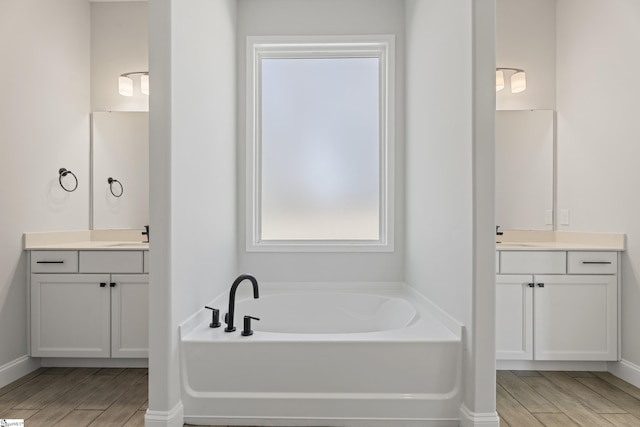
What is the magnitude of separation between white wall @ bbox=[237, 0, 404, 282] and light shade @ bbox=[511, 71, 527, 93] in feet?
3.02

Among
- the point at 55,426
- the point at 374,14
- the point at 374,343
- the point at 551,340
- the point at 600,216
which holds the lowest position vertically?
the point at 55,426

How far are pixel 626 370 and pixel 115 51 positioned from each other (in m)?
4.52

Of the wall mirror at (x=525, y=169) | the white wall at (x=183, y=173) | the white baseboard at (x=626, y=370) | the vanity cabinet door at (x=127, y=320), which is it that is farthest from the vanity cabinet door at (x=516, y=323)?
the vanity cabinet door at (x=127, y=320)

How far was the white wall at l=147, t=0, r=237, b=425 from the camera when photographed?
2090 millimetres

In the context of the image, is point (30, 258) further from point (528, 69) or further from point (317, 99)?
point (528, 69)

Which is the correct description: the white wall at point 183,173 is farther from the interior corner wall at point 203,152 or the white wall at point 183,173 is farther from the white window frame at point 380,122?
the white window frame at point 380,122

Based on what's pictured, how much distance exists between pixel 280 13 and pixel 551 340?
3.14 metres

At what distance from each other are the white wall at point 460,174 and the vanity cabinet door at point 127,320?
6.43ft

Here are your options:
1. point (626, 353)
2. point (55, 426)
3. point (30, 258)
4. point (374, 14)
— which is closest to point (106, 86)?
point (30, 258)

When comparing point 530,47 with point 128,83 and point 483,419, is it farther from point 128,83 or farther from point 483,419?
point 128,83

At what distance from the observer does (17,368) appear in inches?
114

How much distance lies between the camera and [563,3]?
11.4ft

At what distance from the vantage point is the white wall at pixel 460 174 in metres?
2.10

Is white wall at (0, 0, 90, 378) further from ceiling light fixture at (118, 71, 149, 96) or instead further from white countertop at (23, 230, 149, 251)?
ceiling light fixture at (118, 71, 149, 96)
